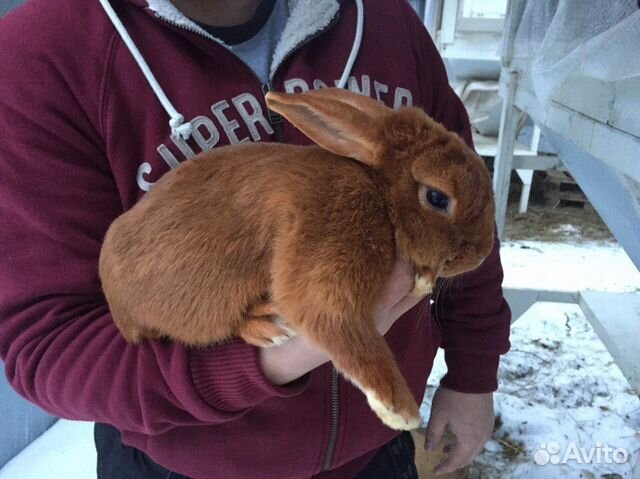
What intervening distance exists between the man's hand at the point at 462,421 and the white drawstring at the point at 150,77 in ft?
2.75

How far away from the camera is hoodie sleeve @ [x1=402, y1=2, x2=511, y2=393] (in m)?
1.22

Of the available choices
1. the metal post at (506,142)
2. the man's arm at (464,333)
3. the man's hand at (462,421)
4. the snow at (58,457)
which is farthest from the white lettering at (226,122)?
the metal post at (506,142)

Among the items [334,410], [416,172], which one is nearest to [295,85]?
[416,172]

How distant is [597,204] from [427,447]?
90 cm

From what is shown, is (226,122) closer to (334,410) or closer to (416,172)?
(416,172)

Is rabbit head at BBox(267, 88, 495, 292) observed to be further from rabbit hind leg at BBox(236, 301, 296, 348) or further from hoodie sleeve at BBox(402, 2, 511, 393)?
hoodie sleeve at BBox(402, 2, 511, 393)

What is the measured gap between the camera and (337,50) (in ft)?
3.60

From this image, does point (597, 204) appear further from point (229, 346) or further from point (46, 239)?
point (46, 239)

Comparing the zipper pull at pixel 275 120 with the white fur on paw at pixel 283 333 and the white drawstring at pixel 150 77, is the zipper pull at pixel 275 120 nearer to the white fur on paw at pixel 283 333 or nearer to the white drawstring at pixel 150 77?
the white drawstring at pixel 150 77

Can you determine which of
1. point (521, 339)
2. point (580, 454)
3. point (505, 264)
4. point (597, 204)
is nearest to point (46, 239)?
point (597, 204)

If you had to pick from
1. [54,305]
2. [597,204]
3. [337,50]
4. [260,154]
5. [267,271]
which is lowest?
[597,204]

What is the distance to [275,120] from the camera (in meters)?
1.01

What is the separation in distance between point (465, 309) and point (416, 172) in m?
0.60

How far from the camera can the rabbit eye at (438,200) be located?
78 centimetres
